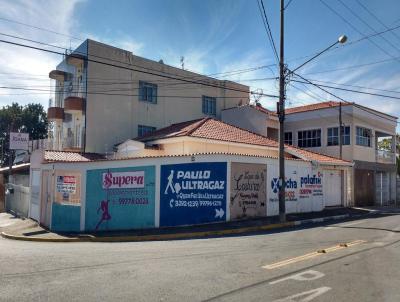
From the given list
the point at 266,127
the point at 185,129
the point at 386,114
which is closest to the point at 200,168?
the point at 185,129

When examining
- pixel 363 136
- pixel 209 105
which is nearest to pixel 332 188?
pixel 363 136

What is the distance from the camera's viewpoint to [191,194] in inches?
707

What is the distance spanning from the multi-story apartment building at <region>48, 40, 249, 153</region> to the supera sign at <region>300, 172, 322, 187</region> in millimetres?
9087

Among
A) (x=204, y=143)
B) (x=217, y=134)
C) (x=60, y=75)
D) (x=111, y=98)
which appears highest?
(x=60, y=75)

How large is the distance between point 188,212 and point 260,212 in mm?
3660

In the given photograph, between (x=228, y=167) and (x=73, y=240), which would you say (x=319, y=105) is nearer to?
(x=228, y=167)

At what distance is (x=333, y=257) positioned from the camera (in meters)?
9.80

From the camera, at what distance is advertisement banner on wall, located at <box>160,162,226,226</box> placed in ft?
58.5

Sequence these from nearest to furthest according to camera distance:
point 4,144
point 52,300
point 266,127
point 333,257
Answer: point 52,300 → point 333,257 → point 266,127 → point 4,144

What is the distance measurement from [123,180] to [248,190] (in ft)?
17.9

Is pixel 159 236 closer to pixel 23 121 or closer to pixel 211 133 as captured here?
pixel 211 133

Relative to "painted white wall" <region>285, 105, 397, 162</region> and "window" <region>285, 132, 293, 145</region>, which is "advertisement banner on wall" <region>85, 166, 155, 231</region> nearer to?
"painted white wall" <region>285, 105, 397, 162</region>

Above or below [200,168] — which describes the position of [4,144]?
above

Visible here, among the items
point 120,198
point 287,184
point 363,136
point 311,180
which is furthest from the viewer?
point 363,136
